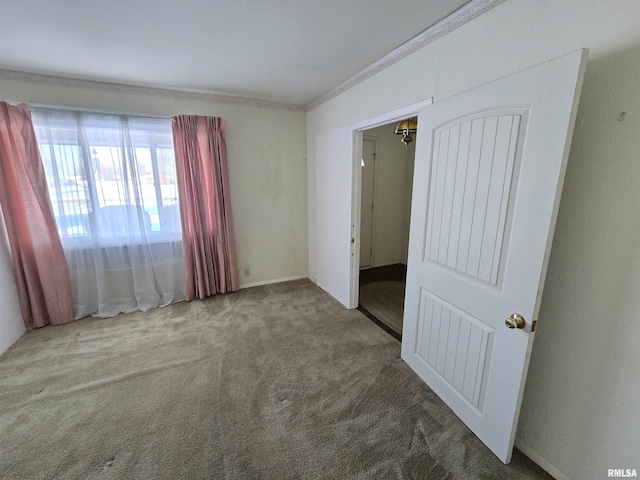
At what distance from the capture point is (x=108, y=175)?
8.85ft

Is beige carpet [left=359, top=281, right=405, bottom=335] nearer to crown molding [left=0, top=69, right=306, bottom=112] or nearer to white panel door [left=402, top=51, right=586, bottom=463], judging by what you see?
white panel door [left=402, top=51, right=586, bottom=463]

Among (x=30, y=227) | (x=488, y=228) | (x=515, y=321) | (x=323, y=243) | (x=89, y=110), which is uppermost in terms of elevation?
(x=89, y=110)

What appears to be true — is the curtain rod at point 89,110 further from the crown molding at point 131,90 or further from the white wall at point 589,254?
the white wall at point 589,254

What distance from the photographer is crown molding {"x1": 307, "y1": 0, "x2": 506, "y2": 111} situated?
1.42 metres

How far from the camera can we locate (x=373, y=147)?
4.16 metres

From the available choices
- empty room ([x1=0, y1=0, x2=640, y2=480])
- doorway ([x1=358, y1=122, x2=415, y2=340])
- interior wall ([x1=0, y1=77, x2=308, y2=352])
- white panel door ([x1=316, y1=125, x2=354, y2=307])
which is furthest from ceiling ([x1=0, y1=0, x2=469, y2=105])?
doorway ([x1=358, y1=122, x2=415, y2=340])

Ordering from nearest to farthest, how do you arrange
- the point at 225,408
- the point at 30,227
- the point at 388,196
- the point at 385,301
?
1. the point at 225,408
2. the point at 30,227
3. the point at 385,301
4. the point at 388,196

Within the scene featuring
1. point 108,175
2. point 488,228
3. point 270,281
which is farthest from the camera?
point 270,281

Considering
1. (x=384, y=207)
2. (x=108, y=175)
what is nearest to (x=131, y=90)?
(x=108, y=175)

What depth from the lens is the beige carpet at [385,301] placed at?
2.81 meters

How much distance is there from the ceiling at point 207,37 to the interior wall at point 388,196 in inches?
73.0

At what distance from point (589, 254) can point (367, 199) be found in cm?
330

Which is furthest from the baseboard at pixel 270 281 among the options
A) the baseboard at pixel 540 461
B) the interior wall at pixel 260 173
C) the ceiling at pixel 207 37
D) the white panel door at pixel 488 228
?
the baseboard at pixel 540 461

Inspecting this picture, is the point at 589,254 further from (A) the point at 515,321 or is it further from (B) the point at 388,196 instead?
(B) the point at 388,196
